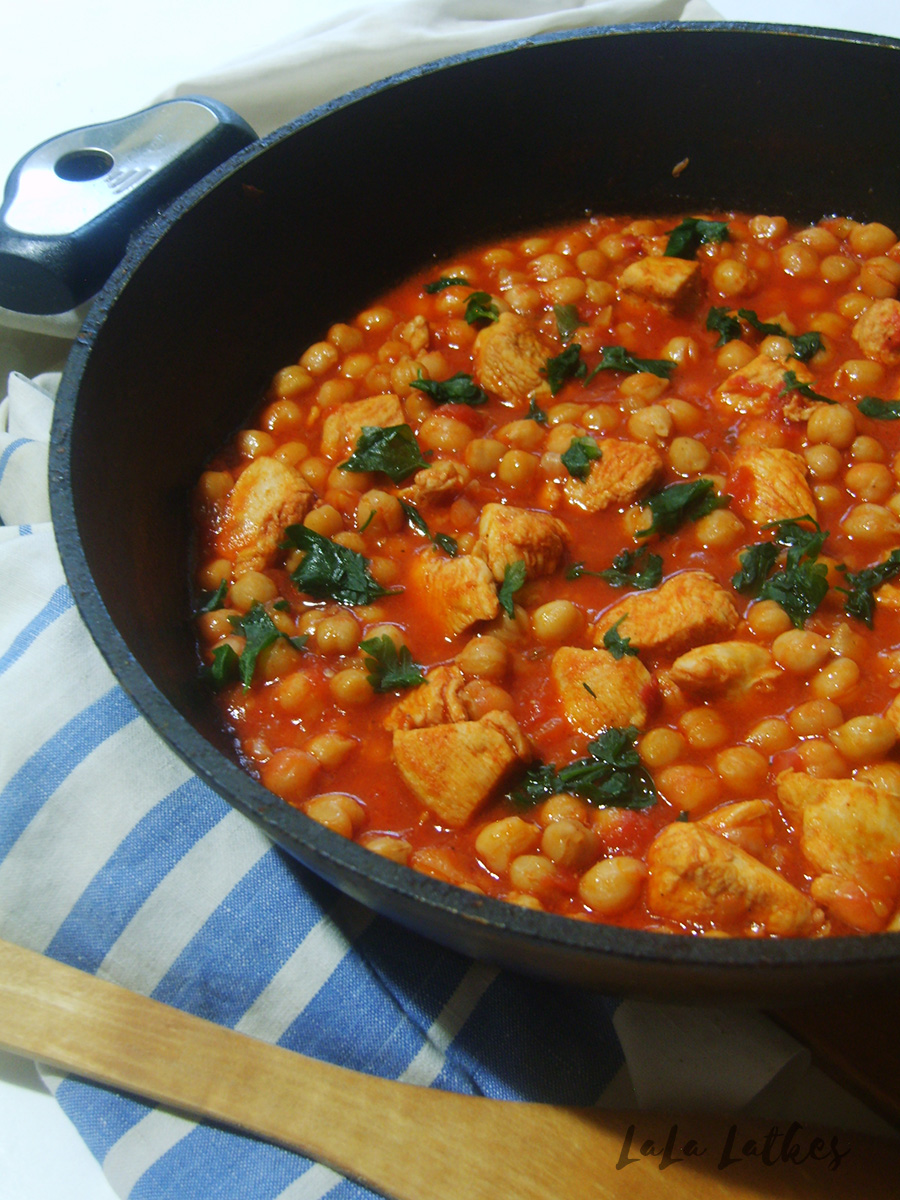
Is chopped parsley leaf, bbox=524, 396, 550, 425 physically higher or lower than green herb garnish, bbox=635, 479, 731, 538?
higher

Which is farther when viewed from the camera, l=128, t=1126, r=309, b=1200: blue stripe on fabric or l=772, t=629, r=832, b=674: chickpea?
l=772, t=629, r=832, b=674: chickpea

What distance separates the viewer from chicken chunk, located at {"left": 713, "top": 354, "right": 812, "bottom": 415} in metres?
3.56

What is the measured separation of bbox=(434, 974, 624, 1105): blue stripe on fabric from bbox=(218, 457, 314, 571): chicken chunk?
1490mm

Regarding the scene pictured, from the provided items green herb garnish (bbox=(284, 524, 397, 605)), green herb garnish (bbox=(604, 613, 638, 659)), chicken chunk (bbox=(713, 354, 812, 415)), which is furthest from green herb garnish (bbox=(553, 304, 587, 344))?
green herb garnish (bbox=(604, 613, 638, 659))

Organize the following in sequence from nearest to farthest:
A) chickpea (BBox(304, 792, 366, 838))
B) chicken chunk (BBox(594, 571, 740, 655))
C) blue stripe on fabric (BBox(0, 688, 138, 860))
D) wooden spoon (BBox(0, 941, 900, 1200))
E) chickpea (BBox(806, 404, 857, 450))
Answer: wooden spoon (BBox(0, 941, 900, 1200)) → chickpea (BBox(304, 792, 366, 838)) → blue stripe on fabric (BBox(0, 688, 138, 860)) → chicken chunk (BBox(594, 571, 740, 655)) → chickpea (BBox(806, 404, 857, 450))

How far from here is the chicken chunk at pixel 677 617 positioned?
2947 mm

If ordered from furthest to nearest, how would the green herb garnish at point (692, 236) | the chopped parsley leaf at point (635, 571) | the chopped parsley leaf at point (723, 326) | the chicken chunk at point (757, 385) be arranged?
the green herb garnish at point (692, 236)
the chopped parsley leaf at point (723, 326)
the chicken chunk at point (757, 385)
the chopped parsley leaf at point (635, 571)

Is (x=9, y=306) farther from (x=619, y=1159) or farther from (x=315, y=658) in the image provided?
(x=619, y=1159)

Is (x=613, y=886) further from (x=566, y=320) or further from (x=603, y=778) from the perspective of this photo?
(x=566, y=320)

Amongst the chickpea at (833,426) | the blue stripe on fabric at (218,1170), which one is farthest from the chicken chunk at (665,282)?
the blue stripe on fabric at (218,1170)

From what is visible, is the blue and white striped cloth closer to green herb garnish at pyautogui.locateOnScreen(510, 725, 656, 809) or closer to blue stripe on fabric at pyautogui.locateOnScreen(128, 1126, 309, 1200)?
blue stripe on fabric at pyautogui.locateOnScreen(128, 1126, 309, 1200)

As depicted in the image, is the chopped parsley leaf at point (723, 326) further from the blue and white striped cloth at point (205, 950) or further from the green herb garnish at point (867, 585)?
the blue and white striped cloth at point (205, 950)

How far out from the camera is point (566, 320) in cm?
393

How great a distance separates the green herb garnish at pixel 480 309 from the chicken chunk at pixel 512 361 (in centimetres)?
18
